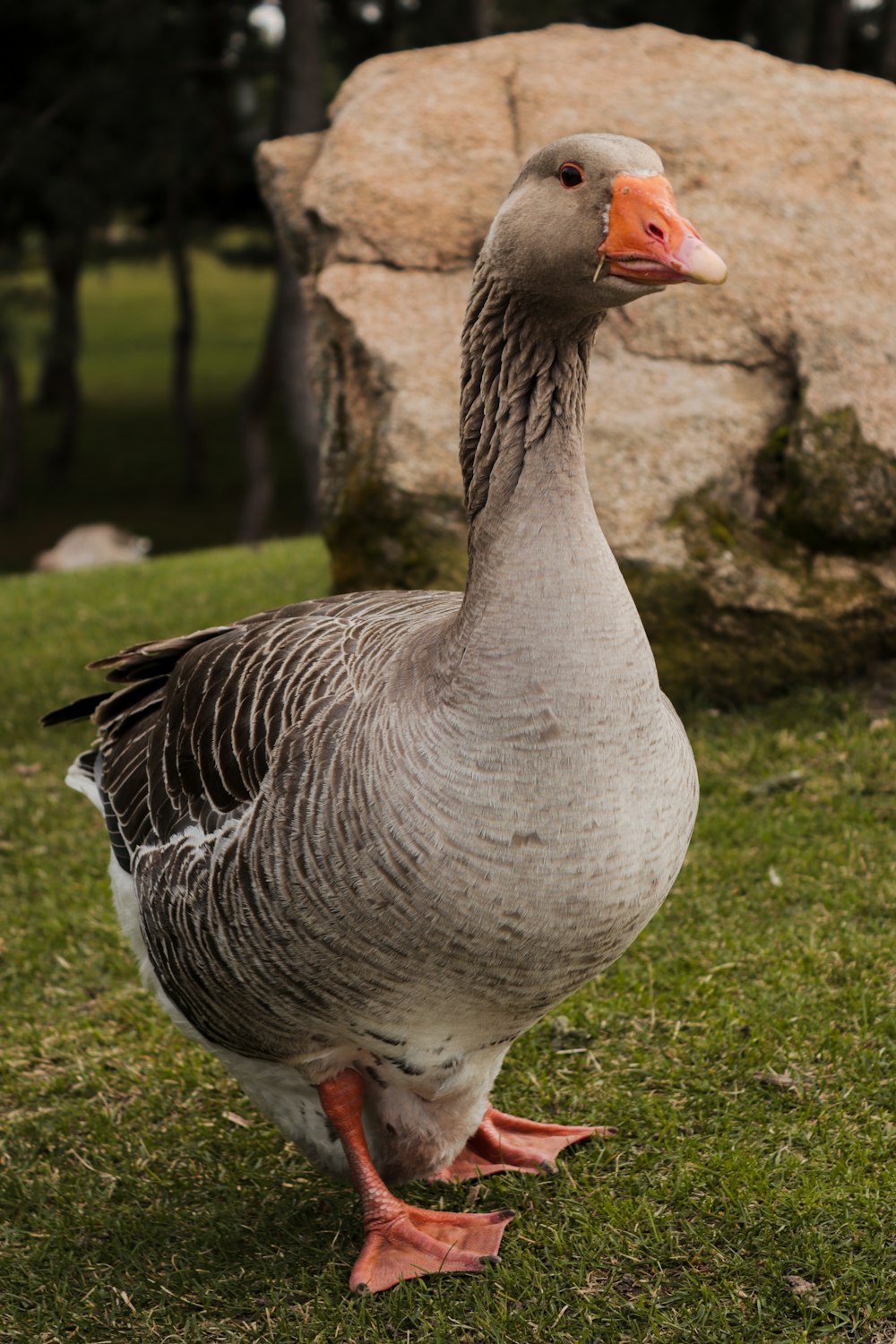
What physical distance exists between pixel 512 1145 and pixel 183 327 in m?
18.8

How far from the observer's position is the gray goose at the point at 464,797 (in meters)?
2.87

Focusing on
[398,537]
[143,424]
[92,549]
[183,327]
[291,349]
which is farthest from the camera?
[143,424]

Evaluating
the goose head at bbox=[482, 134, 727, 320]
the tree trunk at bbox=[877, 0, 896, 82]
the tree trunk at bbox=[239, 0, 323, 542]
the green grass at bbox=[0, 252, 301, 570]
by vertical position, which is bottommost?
the green grass at bbox=[0, 252, 301, 570]

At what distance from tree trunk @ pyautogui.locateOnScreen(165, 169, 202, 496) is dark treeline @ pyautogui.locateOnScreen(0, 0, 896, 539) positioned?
0.05 m

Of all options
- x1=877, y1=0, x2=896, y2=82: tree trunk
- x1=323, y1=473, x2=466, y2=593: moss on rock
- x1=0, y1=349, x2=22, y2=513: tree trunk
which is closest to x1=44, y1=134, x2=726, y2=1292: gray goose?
x1=323, y1=473, x2=466, y2=593: moss on rock

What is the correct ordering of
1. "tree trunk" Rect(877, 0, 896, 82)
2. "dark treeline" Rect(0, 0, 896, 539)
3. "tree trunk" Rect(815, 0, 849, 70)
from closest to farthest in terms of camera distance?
1. "tree trunk" Rect(877, 0, 896, 82)
2. "dark treeline" Rect(0, 0, 896, 539)
3. "tree trunk" Rect(815, 0, 849, 70)

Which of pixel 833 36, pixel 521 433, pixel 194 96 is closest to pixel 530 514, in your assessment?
pixel 521 433

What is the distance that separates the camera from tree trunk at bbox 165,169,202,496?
19.6 m

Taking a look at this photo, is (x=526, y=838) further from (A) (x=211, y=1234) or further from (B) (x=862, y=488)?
(B) (x=862, y=488)

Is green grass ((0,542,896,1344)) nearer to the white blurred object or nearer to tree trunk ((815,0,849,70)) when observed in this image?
the white blurred object

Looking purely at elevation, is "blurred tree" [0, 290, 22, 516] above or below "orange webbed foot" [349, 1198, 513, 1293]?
below

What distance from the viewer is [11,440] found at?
21.0 meters

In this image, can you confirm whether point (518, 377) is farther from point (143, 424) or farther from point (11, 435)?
point (143, 424)

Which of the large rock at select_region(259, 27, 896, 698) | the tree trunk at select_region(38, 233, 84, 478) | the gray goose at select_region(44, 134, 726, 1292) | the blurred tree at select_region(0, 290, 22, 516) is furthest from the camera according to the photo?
the blurred tree at select_region(0, 290, 22, 516)
